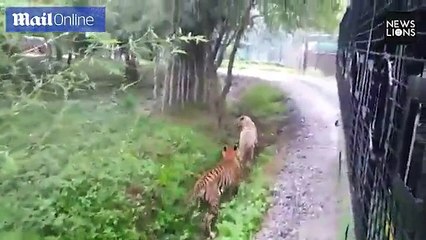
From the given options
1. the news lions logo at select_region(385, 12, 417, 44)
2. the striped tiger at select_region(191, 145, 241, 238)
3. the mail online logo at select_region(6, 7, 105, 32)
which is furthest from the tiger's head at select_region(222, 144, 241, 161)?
the news lions logo at select_region(385, 12, 417, 44)

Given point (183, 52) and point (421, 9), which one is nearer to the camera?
point (421, 9)

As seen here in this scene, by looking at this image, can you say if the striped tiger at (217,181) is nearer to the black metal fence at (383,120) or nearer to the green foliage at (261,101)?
the green foliage at (261,101)

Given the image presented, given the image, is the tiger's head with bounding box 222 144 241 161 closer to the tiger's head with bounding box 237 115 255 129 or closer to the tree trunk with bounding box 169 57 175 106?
the tiger's head with bounding box 237 115 255 129

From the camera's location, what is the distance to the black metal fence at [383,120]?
1.94ft

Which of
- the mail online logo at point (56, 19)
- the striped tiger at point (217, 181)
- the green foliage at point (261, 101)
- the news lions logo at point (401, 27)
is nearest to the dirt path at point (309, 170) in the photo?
the green foliage at point (261, 101)

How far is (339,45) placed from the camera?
1473mm

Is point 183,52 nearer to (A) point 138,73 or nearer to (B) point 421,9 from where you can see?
(A) point 138,73

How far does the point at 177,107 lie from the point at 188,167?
163 millimetres

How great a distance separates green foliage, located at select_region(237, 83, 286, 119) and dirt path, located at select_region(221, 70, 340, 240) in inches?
1.1

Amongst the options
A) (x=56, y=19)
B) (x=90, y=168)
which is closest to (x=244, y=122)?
(x=90, y=168)

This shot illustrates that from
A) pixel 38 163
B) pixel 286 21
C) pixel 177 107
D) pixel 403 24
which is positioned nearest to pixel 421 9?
pixel 403 24

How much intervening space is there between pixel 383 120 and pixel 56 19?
88 centimetres

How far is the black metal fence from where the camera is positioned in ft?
1.94

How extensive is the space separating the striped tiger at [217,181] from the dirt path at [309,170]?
13 cm
